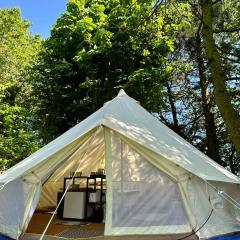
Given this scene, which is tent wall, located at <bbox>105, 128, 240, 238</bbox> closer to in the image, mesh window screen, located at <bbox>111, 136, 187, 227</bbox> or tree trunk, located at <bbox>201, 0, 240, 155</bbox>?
mesh window screen, located at <bbox>111, 136, 187, 227</bbox>

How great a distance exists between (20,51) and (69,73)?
4.59 m

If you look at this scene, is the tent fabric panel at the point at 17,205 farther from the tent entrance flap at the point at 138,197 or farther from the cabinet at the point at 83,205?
the cabinet at the point at 83,205

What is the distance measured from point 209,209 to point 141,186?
808 mm

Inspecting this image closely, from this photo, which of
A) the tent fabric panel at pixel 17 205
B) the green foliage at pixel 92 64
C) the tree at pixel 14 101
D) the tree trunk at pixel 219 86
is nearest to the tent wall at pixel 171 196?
the tent fabric panel at pixel 17 205

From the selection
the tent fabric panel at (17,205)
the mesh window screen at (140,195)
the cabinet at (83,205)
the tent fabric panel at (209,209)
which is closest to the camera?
the tent fabric panel at (209,209)

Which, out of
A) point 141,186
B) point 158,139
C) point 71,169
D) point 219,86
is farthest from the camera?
point 71,169

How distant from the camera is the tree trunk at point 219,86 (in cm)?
620

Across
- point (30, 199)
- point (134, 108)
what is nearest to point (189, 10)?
point (134, 108)

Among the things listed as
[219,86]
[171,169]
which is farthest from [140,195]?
[219,86]

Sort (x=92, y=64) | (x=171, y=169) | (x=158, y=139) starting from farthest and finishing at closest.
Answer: (x=92, y=64) < (x=158, y=139) < (x=171, y=169)

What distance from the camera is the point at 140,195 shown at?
4465 millimetres

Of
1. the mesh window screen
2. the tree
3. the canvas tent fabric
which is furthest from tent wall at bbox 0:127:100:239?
the tree

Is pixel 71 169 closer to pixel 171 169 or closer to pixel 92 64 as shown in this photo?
pixel 171 169

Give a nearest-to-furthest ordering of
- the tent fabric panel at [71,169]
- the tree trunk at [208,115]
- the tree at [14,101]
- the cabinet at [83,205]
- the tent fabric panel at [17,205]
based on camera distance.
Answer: the tent fabric panel at [17,205]
the cabinet at [83,205]
the tent fabric panel at [71,169]
the tree trunk at [208,115]
the tree at [14,101]
